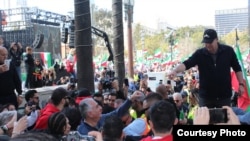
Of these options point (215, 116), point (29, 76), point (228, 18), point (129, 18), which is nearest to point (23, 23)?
point (129, 18)

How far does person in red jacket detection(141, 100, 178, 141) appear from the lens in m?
2.94

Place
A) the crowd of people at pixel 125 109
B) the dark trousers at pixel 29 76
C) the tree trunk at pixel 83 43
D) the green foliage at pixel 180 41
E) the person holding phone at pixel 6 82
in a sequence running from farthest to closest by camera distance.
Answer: the green foliage at pixel 180 41
the dark trousers at pixel 29 76
the tree trunk at pixel 83 43
the person holding phone at pixel 6 82
the crowd of people at pixel 125 109

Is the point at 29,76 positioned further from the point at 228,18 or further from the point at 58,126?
the point at 228,18

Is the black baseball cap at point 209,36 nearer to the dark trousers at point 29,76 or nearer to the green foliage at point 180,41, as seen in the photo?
the dark trousers at point 29,76

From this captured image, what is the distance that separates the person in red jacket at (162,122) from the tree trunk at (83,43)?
469 centimetres

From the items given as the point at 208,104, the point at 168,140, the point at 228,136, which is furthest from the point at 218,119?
the point at 208,104

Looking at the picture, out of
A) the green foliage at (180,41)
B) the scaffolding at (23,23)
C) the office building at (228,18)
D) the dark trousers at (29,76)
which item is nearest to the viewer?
the dark trousers at (29,76)

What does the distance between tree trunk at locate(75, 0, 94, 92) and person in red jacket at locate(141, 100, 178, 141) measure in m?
4.69

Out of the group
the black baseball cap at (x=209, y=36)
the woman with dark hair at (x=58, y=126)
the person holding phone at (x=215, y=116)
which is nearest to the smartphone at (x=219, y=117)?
the person holding phone at (x=215, y=116)

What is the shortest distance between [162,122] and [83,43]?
4.88 m

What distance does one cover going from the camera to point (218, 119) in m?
2.06

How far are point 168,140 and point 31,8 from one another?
3341 cm

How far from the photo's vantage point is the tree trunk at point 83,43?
7.62m

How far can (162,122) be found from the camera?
3.00 m
